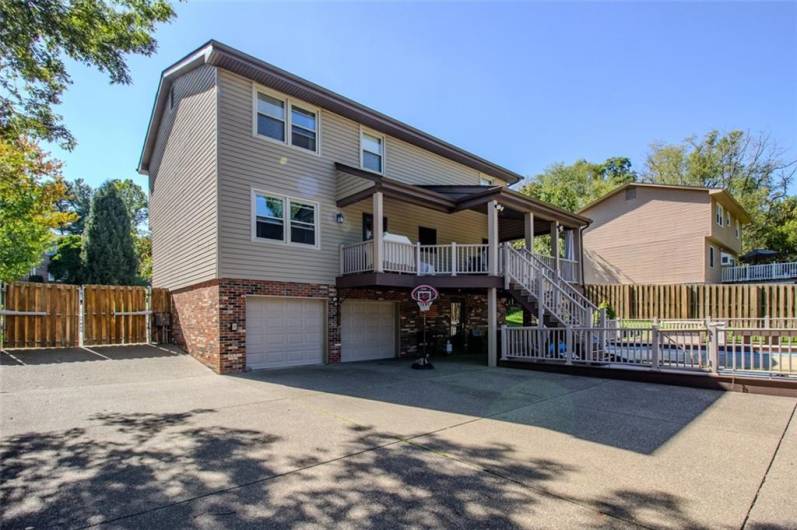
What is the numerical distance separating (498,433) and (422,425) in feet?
3.40

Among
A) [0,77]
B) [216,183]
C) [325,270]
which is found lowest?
[325,270]

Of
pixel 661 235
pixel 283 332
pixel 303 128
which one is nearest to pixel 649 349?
pixel 283 332

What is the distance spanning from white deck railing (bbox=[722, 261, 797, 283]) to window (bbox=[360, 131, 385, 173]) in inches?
1003

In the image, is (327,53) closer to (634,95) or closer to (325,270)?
(325,270)

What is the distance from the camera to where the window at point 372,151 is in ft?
44.6

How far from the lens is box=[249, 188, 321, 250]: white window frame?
1077 centimetres

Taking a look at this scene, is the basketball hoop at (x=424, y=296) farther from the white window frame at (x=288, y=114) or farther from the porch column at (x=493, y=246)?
the white window frame at (x=288, y=114)

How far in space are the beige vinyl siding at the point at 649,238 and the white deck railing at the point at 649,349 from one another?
14.4 m

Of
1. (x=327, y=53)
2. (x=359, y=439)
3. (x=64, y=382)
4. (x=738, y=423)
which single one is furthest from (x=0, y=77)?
(x=738, y=423)

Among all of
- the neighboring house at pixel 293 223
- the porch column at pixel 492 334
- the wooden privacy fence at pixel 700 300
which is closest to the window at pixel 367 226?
the neighboring house at pixel 293 223

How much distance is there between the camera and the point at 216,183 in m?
10.3

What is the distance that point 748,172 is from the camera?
3503cm

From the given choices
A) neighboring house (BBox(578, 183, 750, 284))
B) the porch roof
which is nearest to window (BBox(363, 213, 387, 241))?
the porch roof

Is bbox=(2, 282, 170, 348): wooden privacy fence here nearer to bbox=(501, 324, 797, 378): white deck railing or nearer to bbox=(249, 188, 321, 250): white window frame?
bbox=(249, 188, 321, 250): white window frame
